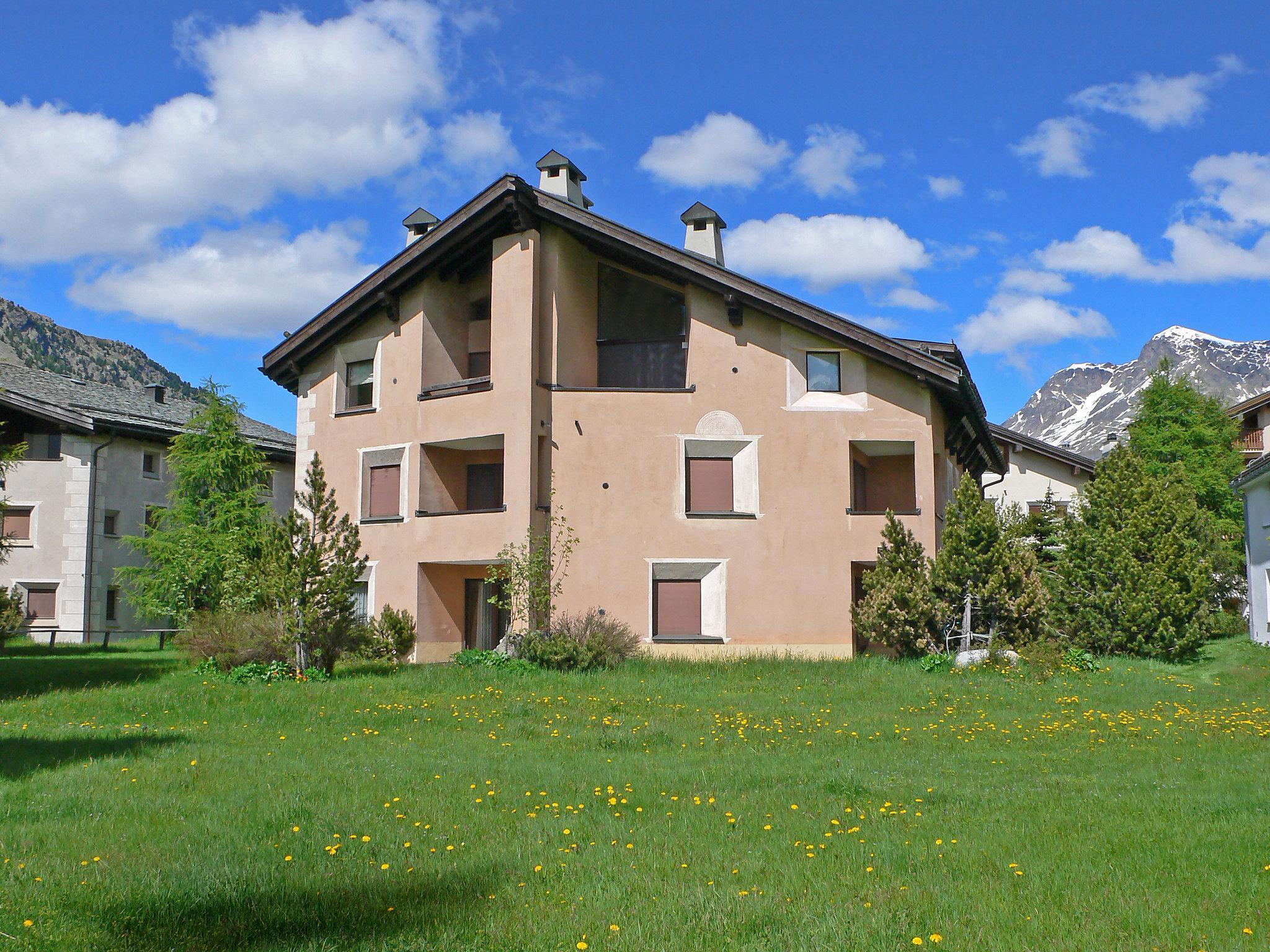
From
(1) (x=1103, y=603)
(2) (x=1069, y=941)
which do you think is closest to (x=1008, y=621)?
(1) (x=1103, y=603)

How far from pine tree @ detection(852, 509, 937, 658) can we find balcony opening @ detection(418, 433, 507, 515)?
9.00 m

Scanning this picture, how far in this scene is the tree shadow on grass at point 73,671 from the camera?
19.3 metres

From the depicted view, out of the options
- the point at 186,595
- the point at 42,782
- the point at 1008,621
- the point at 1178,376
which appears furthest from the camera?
the point at 1178,376

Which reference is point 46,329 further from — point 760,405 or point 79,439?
point 760,405

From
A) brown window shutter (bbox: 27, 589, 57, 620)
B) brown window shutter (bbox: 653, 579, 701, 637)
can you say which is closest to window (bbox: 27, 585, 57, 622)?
brown window shutter (bbox: 27, 589, 57, 620)

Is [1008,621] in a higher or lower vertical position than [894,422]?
lower

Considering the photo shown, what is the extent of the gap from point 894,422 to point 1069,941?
20.5m

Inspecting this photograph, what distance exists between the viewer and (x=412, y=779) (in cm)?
1070

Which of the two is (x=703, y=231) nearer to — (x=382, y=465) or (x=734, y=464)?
(x=734, y=464)

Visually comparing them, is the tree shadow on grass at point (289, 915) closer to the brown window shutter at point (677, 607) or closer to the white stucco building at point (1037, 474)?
the brown window shutter at point (677, 607)

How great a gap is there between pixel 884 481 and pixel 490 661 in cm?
1149

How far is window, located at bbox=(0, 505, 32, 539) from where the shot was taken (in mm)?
39969

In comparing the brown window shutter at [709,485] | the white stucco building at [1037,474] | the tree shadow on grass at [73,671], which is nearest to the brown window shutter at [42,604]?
the tree shadow on grass at [73,671]

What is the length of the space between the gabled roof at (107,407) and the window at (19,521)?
12.0ft
